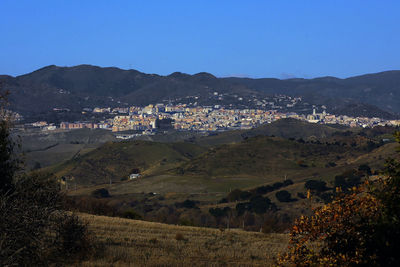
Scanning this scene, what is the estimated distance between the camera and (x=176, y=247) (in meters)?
20.4

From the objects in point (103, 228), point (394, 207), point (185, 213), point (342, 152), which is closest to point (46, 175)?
Answer: point (103, 228)

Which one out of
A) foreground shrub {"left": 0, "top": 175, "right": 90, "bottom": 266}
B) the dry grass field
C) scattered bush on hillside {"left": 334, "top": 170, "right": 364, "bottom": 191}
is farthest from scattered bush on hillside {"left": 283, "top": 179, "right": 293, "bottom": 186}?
foreground shrub {"left": 0, "top": 175, "right": 90, "bottom": 266}

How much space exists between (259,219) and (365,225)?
58.9m

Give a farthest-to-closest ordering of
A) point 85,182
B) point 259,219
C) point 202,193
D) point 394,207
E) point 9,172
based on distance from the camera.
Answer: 1. point 85,182
2. point 202,193
3. point 259,219
4. point 9,172
5. point 394,207

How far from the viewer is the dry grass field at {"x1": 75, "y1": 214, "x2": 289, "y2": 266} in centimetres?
1705

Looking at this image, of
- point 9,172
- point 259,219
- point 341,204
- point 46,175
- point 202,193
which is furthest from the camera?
point 202,193

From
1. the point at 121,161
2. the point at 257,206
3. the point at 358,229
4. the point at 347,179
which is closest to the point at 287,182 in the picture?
the point at 347,179

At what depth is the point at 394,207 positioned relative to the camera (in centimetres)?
985

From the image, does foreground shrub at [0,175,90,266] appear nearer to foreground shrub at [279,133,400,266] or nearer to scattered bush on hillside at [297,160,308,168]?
foreground shrub at [279,133,400,266]

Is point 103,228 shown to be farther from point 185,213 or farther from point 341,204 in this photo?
point 185,213

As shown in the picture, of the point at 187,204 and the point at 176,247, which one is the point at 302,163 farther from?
the point at 176,247

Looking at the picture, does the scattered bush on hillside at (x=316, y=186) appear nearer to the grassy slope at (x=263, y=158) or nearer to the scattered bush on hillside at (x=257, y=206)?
the scattered bush on hillside at (x=257, y=206)

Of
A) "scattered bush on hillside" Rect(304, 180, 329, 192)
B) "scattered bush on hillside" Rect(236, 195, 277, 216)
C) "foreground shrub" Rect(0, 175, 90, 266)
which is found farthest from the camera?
"scattered bush on hillside" Rect(304, 180, 329, 192)

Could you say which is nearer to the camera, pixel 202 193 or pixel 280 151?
pixel 202 193
